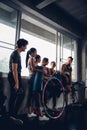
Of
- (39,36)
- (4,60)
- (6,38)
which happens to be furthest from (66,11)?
(4,60)

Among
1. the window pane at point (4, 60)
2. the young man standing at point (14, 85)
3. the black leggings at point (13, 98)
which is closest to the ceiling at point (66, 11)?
the window pane at point (4, 60)

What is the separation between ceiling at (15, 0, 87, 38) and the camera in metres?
4.40

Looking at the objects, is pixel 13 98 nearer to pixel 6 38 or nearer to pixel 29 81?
pixel 29 81

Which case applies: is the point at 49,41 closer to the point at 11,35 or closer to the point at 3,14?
the point at 3,14

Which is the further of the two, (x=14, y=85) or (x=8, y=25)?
(x=8, y=25)

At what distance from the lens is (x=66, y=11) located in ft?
17.9

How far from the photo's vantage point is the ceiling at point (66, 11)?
173 inches

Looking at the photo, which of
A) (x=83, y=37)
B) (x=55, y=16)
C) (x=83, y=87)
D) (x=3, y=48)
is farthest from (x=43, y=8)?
(x=83, y=87)

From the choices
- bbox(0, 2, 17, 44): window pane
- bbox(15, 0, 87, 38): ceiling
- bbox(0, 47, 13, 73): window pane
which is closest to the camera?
bbox(0, 47, 13, 73): window pane

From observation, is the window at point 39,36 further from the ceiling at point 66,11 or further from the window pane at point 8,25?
the window pane at point 8,25

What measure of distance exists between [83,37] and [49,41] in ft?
5.02

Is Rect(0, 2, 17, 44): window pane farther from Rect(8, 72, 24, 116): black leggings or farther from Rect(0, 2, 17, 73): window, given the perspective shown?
Rect(8, 72, 24, 116): black leggings

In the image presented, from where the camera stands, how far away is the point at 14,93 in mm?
2697

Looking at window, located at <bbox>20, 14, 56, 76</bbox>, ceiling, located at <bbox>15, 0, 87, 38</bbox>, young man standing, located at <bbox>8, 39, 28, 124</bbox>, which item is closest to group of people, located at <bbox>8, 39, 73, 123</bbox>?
young man standing, located at <bbox>8, 39, 28, 124</bbox>
